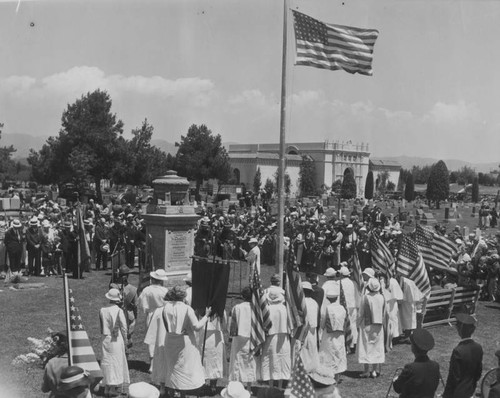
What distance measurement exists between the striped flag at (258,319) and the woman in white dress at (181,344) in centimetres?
75

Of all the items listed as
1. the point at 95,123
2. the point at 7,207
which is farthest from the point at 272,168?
the point at 7,207

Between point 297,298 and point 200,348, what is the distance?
1.76 m

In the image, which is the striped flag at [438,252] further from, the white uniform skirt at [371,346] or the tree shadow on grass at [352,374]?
the tree shadow on grass at [352,374]

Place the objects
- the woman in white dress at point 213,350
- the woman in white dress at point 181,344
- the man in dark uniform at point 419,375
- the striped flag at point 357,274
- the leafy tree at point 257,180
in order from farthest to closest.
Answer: the leafy tree at point 257,180 → the striped flag at point 357,274 → the woman in white dress at point 213,350 → the woman in white dress at point 181,344 → the man in dark uniform at point 419,375

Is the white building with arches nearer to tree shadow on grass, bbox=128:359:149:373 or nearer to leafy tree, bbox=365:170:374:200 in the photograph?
leafy tree, bbox=365:170:374:200

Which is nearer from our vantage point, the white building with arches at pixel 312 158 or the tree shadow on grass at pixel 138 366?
the tree shadow on grass at pixel 138 366

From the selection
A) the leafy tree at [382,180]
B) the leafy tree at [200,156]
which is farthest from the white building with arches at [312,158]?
the leafy tree at [200,156]

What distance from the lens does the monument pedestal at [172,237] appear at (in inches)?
622

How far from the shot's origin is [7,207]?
37.0m

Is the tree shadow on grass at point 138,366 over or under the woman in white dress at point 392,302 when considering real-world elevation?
under

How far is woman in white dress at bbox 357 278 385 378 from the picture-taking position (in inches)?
391

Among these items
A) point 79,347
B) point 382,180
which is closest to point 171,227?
point 79,347

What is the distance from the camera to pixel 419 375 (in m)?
6.00

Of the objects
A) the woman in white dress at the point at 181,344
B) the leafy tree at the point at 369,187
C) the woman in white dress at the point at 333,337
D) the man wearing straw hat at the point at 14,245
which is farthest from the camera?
the leafy tree at the point at 369,187
